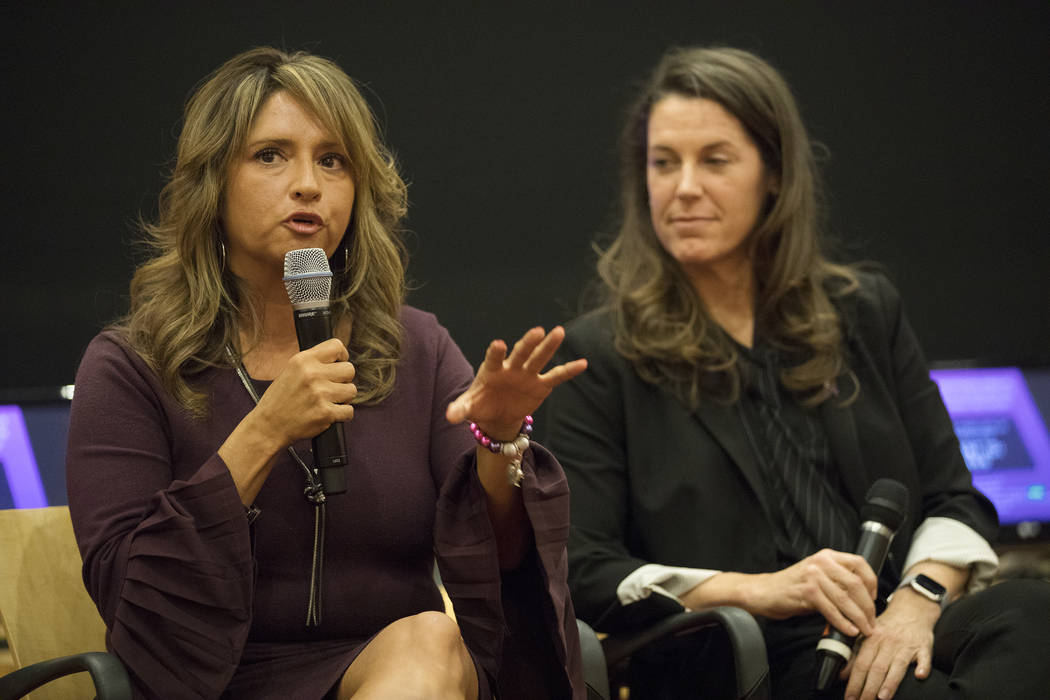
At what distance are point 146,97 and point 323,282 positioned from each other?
6.85 feet

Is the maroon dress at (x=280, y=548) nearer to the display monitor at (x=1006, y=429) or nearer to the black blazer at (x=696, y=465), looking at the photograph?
the black blazer at (x=696, y=465)

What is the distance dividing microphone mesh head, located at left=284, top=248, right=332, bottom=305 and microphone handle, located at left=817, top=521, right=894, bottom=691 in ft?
3.45

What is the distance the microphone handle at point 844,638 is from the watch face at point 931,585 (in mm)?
155

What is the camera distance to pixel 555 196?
12.1 ft

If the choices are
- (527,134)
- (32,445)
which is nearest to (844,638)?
(32,445)

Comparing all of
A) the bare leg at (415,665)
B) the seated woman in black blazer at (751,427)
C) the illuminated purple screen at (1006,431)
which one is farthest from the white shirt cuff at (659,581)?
the illuminated purple screen at (1006,431)

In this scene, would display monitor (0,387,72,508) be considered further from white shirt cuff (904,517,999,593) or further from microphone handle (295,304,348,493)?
white shirt cuff (904,517,999,593)

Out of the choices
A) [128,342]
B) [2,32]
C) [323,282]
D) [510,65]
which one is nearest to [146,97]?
[2,32]

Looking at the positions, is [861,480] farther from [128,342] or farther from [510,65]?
[510,65]

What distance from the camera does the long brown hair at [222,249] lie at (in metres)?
1.83

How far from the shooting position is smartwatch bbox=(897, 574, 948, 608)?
2.07 metres

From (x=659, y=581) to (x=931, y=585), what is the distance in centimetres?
52

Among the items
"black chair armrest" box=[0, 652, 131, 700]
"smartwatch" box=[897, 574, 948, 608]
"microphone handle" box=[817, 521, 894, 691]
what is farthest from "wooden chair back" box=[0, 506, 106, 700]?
"smartwatch" box=[897, 574, 948, 608]

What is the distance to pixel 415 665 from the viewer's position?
1480 millimetres
